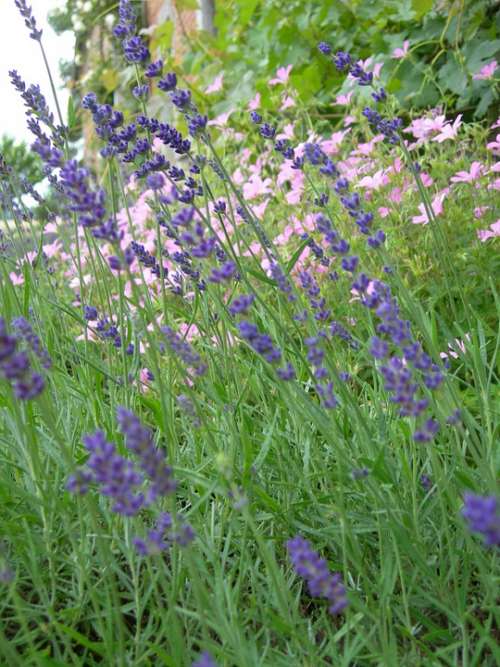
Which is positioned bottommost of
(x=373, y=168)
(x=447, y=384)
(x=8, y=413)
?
(x=447, y=384)

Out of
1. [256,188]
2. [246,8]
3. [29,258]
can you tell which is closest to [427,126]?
[256,188]

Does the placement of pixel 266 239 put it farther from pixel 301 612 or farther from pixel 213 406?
pixel 301 612

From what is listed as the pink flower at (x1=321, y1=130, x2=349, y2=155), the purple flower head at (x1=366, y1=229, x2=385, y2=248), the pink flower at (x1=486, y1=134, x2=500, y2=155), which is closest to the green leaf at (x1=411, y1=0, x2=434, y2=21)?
the pink flower at (x1=321, y1=130, x2=349, y2=155)

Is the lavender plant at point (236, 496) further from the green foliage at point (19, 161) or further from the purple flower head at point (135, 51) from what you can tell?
the green foliage at point (19, 161)

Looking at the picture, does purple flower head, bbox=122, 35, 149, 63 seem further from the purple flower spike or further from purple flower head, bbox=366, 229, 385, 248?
the purple flower spike

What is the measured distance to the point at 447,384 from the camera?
4.53 ft

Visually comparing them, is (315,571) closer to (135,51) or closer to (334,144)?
(135,51)

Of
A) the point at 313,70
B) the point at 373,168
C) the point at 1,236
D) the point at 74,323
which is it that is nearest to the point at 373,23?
the point at 313,70

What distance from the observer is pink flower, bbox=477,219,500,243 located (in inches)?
88.7

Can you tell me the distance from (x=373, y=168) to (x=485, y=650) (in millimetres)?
2133

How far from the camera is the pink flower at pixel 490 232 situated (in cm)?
225

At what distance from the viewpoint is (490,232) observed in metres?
2.33

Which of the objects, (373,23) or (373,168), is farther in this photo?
(373,23)

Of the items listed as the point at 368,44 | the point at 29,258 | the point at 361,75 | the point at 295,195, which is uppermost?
the point at 368,44
